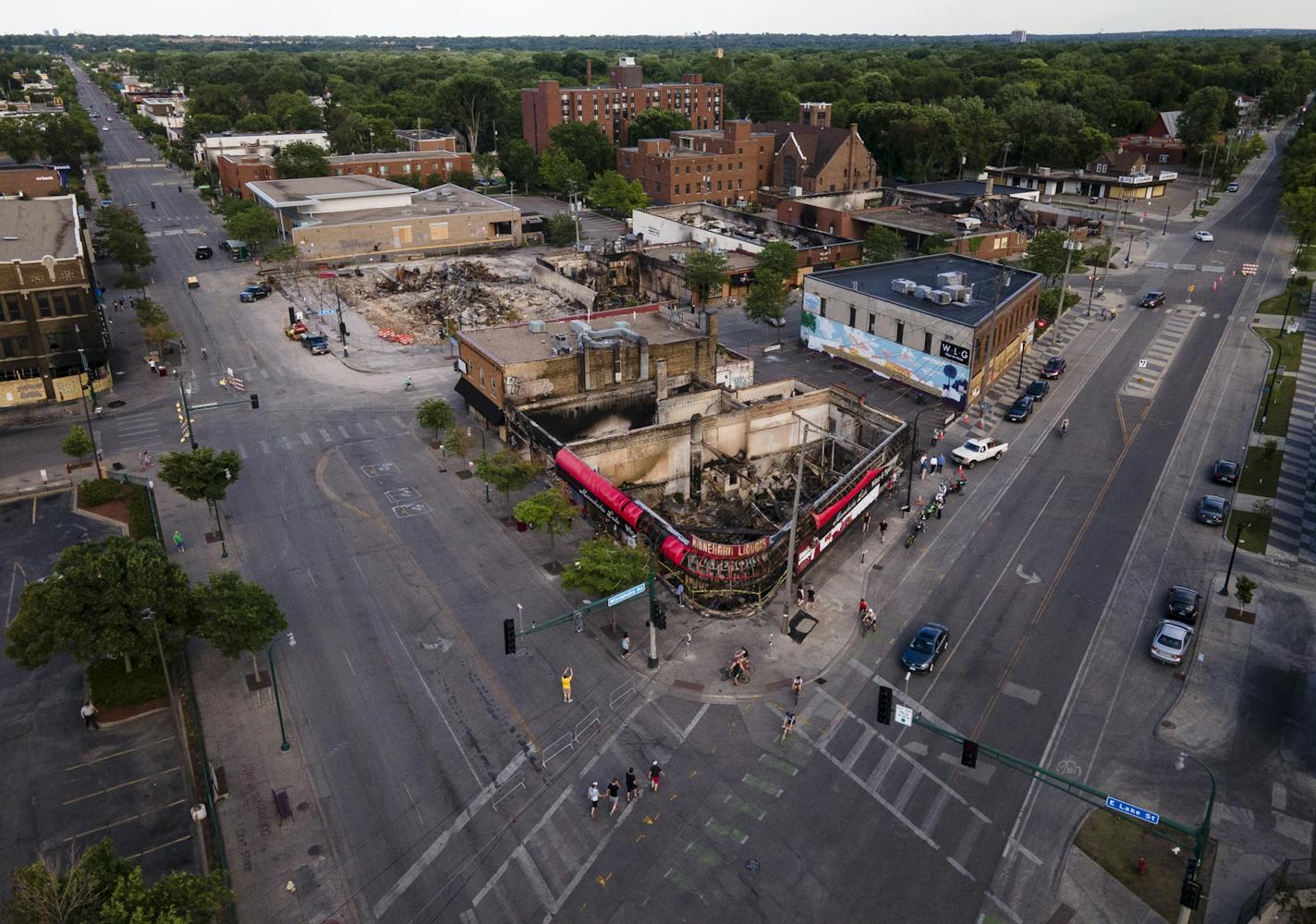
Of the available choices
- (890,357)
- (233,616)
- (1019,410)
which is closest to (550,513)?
(233,616)

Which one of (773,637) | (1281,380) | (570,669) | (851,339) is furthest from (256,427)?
(1281,380)

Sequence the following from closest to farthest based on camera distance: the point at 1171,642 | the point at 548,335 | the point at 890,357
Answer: the point at 1171,642 < the point at 548,335 < the point at 890,357

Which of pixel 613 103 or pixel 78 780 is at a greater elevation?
pixel 613 103

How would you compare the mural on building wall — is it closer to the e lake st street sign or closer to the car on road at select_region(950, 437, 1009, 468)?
the car on road at select_region(950, 437, 1009, 468)

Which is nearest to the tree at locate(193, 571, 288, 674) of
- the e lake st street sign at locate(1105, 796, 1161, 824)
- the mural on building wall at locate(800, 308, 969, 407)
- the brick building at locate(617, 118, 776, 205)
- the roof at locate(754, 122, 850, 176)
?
the e lake st street sign at locate(1105, 796, 1161, 824)

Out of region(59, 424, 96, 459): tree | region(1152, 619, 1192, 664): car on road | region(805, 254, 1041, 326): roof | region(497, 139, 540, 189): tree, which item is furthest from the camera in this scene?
region(497, 139, 540, 189): tree

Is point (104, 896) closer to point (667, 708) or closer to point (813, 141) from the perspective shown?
point (667, 708)

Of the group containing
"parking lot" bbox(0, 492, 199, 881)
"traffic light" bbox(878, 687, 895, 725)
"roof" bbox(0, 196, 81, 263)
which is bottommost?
"parking lot" bbox(0, 492, 199, 881)
